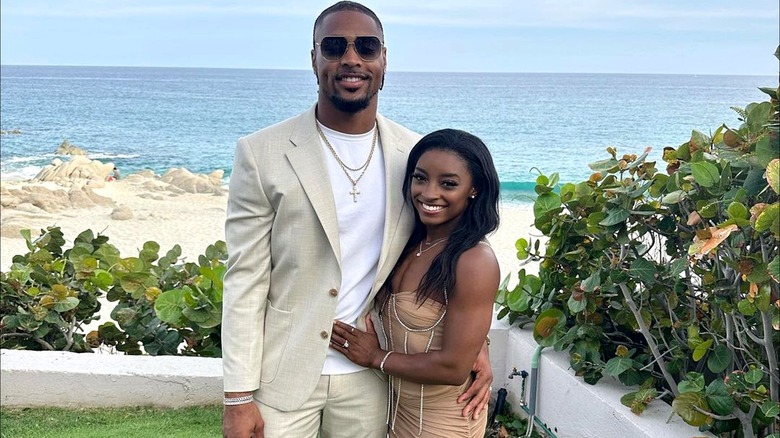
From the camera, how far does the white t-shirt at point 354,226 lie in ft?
8.01

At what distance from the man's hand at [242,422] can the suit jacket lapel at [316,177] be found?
52 centimetres

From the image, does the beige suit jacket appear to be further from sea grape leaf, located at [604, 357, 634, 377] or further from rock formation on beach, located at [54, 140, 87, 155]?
rock formation on beach, located at [54, 140, 87, 155]

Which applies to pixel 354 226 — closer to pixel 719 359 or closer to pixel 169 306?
pixel 719 359

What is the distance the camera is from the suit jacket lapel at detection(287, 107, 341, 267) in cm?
235

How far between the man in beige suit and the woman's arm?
6.8 inches

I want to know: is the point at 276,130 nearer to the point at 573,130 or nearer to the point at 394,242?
the point at 394,242

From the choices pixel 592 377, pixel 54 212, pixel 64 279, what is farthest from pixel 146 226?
pixel 592 377

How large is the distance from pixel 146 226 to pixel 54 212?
3.56 metres

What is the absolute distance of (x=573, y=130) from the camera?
182 feet

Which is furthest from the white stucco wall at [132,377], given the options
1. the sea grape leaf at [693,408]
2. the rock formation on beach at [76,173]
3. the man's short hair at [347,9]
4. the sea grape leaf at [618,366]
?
the rock formation on beach at [76,173]

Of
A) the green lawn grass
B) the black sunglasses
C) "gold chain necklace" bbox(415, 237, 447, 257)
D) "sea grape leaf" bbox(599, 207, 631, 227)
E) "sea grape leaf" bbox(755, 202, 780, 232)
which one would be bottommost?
the green lawn grass

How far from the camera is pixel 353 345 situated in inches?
95.6

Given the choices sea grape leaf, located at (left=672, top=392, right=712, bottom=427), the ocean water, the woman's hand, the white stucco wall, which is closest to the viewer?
the woman's hand

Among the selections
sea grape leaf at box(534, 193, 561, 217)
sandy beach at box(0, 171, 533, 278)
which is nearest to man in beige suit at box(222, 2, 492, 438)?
sea grape leaf at box(534, 193, 561, 217)
